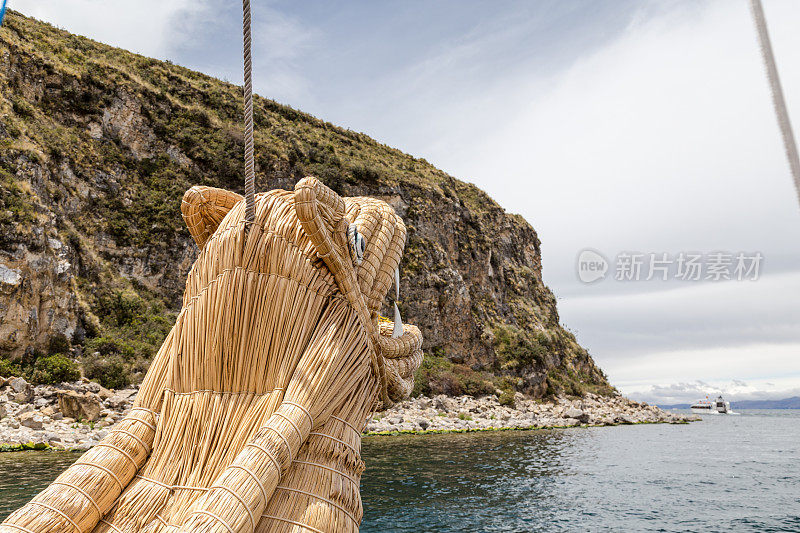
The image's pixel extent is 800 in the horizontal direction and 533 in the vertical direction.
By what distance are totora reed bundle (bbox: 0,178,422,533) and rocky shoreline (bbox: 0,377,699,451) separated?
4793 mm

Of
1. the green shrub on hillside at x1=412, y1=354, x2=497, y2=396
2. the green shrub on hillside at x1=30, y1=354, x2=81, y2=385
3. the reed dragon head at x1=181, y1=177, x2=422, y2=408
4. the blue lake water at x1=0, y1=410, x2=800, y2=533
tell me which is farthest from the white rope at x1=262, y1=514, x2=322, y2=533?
the green shrub on hillside at x1=412, y1=354, x2=497, y2=396

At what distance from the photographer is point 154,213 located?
3231cm

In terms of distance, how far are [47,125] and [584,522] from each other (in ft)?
109

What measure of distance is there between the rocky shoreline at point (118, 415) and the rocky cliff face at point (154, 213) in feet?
6.95

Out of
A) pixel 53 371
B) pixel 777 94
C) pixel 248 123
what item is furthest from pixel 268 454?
pixel 53 371

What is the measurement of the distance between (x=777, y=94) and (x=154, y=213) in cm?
3487

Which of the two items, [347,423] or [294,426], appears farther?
[347,423]

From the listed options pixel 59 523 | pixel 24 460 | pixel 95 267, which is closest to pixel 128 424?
pixel 59 523

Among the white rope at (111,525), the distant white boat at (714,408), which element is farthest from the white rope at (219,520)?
the distant white boat at (714,408)

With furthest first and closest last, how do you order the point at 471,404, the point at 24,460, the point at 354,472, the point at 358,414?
1. the point at 471,404
2. the point at 24,460
3. the point at 358,414
4. the point at 354,472

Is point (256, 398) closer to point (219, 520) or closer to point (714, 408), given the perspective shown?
point (219, 520)

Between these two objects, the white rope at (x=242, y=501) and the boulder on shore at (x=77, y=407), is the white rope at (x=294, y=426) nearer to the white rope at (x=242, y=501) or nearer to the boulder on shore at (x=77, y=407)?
the white rope at (x=242, y=501)

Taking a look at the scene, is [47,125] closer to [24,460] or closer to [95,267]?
[95,267]

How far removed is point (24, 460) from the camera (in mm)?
14156
